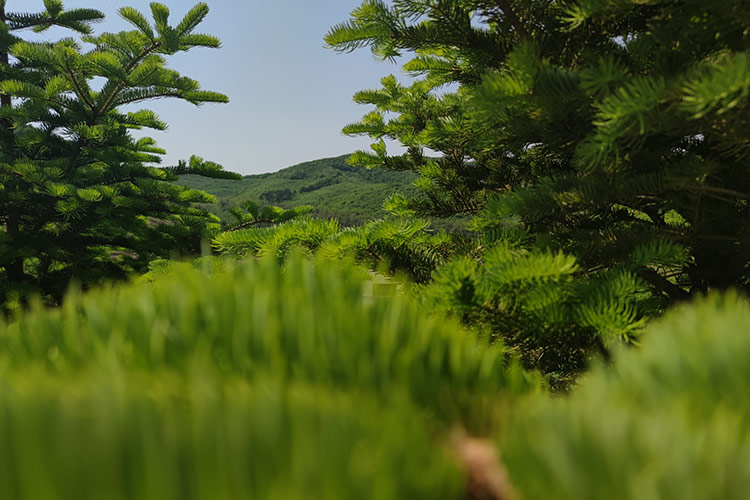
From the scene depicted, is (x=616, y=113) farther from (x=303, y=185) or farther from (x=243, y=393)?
(x=303, y=185)

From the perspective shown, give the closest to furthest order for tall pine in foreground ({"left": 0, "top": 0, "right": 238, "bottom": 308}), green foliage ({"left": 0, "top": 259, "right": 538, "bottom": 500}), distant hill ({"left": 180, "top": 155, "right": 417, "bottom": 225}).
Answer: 1. green foliage ({"left": 0, "top": 259, "right": 538, "bottom": 500})
2. tall pine in foreground ({"left": 0, "top": 0, "right": 238, "bottom": 308})
3. distant hill ({"left": 180, "top": 155, "right": 417, "bottom": 225})

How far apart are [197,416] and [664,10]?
1595 millimetres

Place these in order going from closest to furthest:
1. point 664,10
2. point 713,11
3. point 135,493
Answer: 1. point 135,493
2. point 713,11
3. point 664,10

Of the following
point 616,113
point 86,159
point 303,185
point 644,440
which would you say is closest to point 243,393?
point 644,440

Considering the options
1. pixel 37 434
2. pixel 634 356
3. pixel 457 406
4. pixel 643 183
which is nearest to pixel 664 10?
pixel 643 183

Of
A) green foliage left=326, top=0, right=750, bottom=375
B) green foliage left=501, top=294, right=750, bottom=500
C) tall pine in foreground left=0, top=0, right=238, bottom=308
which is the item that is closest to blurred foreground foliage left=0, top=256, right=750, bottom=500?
green foliage left=501, top=294, right=750, bottom=500

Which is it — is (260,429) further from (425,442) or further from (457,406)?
(457,406)

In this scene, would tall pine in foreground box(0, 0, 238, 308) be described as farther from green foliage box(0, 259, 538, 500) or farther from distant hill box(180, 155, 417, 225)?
distant hill box(180, 155, 417, 225)

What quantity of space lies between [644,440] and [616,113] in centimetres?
86

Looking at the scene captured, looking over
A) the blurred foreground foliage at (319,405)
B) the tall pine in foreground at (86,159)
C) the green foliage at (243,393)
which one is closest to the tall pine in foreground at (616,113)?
the blurred foreground foliage at (319,405)

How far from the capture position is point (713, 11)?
1.14 metres

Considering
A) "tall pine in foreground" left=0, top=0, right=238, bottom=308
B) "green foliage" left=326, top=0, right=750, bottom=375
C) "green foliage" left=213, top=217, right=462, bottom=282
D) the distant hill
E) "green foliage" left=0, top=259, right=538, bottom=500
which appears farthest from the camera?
the distant hill

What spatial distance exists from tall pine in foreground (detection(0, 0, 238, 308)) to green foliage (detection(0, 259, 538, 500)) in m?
6.36

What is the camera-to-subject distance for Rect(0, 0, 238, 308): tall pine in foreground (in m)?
6.29
